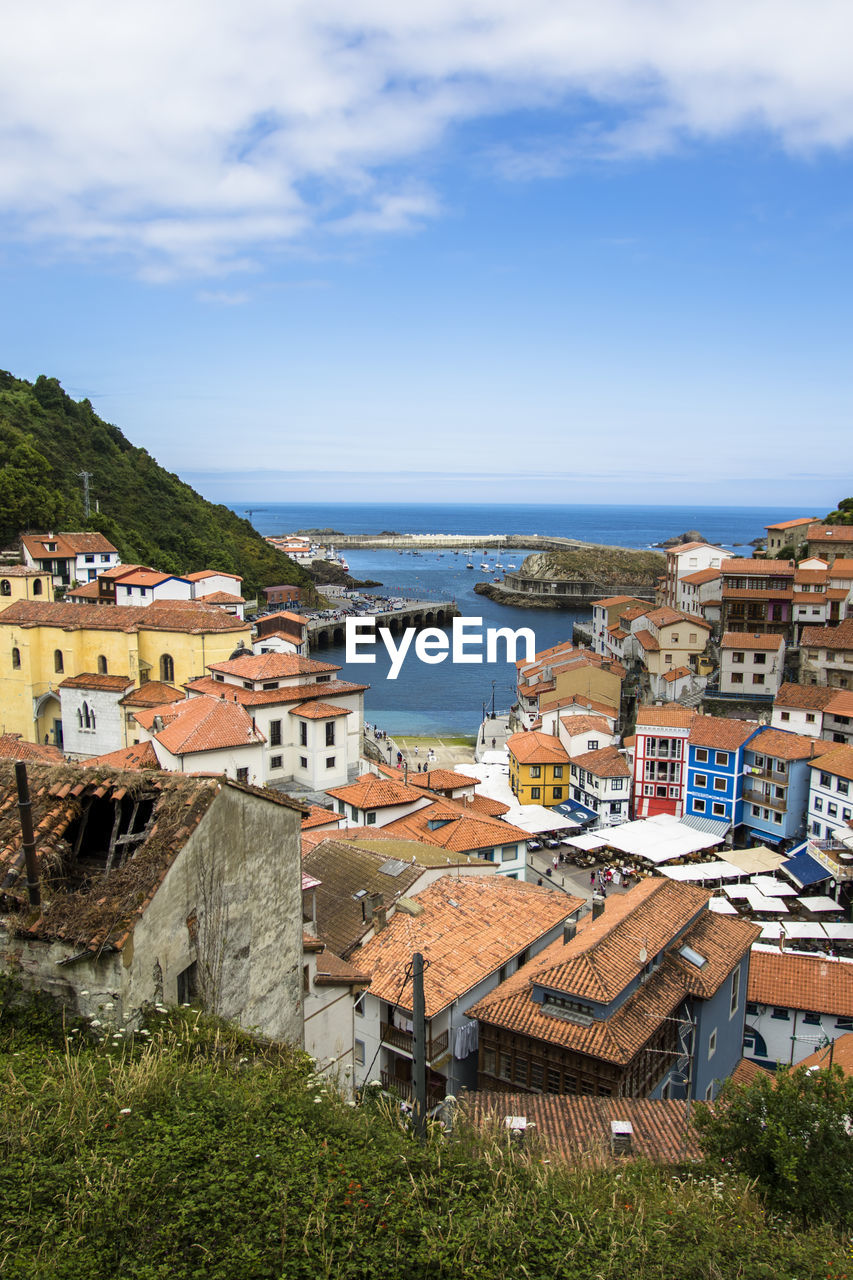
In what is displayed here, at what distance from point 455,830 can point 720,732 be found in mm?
14561

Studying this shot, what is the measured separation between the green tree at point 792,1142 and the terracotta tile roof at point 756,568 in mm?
41480

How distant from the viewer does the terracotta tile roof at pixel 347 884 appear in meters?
15.1

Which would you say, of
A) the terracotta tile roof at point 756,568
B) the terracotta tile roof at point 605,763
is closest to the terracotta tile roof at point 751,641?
the terracotta tile roof at point 756,568

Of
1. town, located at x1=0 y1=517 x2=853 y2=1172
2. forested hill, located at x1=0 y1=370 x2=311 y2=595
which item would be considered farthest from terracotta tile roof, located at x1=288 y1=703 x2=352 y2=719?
forested hill, located at x1=0 y1=370 x2=311 y2=595

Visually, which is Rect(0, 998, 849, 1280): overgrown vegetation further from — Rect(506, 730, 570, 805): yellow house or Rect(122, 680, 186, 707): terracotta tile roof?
Rect(506, 730, 570, 805): yellow house

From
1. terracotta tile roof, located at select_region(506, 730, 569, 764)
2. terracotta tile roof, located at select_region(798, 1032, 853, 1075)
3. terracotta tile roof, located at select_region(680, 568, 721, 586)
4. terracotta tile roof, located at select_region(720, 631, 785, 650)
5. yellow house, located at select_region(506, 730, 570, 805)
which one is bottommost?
yellow house, located at select_region(506, 730, 570, 805)

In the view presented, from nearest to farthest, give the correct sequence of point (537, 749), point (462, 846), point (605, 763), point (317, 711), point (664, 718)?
point (462, 846) → point (317, 711) → point (664, 718) → point (605, 763) → point (537, 749)

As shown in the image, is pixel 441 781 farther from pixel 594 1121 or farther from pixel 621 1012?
pixel 594 1121

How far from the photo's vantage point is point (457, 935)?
48.5 feet

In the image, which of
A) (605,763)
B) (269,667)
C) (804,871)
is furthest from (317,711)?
(804,871)

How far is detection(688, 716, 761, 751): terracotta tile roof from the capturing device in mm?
33344

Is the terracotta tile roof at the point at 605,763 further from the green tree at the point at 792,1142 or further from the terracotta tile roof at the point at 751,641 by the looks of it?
the green tree at the point at 792,1142

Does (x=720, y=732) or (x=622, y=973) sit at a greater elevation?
(x=622, y=973)

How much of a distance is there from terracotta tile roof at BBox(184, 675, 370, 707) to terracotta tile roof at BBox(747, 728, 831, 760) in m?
15.5
